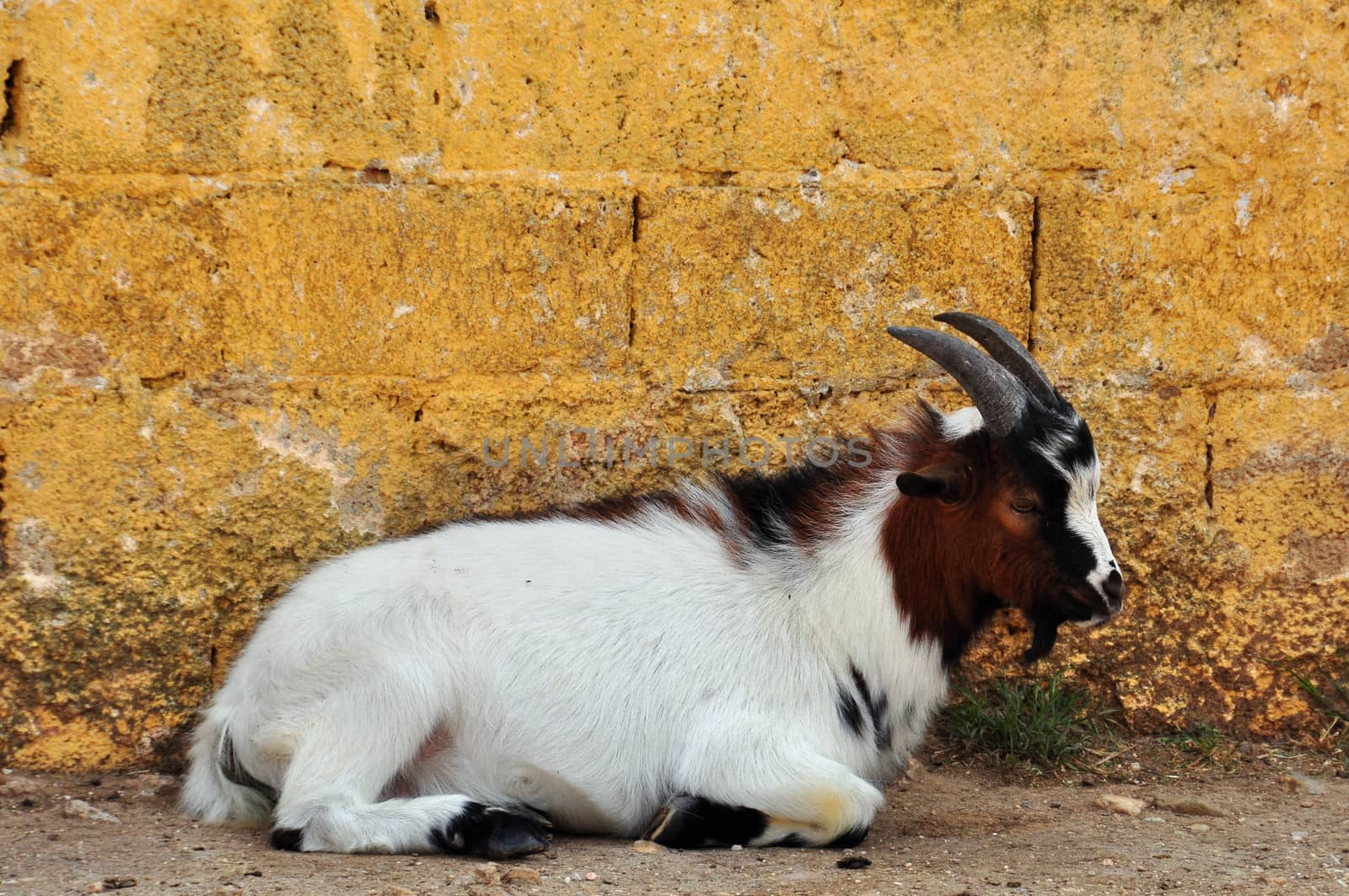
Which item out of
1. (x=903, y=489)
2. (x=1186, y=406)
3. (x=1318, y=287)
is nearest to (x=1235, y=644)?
(x=1186, y=406)

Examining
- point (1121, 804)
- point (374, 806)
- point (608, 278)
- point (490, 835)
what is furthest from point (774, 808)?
point (608, 278)

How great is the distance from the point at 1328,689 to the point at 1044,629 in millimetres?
1561

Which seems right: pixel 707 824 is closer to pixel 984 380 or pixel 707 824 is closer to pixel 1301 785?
pixel 984 380

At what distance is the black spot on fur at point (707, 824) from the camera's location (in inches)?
153

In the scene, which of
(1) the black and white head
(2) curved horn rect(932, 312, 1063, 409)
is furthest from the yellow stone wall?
(1) the black and white head

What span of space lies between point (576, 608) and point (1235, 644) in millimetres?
2378

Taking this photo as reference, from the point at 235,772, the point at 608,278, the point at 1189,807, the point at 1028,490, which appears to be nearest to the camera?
the point at 1028,490

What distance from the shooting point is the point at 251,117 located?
180 inches

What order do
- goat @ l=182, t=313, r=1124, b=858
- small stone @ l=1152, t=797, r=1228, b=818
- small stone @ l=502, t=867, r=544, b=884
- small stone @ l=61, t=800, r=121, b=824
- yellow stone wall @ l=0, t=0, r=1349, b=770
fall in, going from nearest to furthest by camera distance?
small stone @ l=502, t=867, r=544, b=884 → goat @ l=182, t=313, r=1124, b=858 → small stone @ l=61, t=800, r=121, b=824 → small stone @ l=1152, t=797, r=1228, b=818 → yellow stone wall @ l=0, t=0, r=1349, b=770

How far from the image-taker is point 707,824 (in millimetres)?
3885

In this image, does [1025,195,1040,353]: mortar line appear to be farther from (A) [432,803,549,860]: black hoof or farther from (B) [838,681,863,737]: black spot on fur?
(A) [432,803,549,860]: black hoof

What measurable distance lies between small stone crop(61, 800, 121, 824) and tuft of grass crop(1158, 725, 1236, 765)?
342cm

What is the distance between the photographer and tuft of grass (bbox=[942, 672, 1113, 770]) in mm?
4812

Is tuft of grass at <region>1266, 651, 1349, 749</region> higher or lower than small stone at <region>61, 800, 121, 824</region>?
higher
